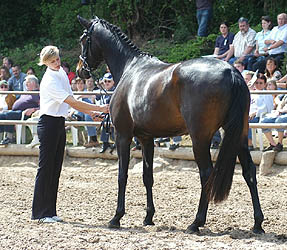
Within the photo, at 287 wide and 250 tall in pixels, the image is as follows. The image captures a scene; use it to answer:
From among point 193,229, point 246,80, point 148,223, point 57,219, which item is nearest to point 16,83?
point 246,80

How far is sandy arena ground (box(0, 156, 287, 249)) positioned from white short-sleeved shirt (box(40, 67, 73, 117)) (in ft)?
3.86

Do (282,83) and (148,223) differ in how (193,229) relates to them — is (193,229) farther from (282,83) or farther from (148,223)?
(282,83)

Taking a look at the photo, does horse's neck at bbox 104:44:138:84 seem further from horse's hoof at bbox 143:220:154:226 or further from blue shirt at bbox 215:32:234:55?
blue shirt at bbox 215:32:234:55

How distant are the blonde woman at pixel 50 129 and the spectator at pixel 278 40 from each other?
20.1 ft

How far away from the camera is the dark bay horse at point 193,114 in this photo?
5.83 metres

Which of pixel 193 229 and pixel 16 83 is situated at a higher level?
pixel 16 83

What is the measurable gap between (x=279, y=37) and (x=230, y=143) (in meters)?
6.70

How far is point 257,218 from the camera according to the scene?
6.10m

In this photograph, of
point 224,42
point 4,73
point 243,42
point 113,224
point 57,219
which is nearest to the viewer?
point 113,224

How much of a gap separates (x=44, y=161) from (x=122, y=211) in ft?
3.18

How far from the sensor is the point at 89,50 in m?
7.59

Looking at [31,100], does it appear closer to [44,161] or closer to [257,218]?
[44,161]

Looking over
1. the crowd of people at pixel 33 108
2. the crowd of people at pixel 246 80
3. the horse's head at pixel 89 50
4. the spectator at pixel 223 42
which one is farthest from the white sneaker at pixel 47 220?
the spectator at pixel 223 42

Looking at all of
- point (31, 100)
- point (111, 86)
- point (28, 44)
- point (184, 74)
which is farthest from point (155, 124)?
point (28, 44)
